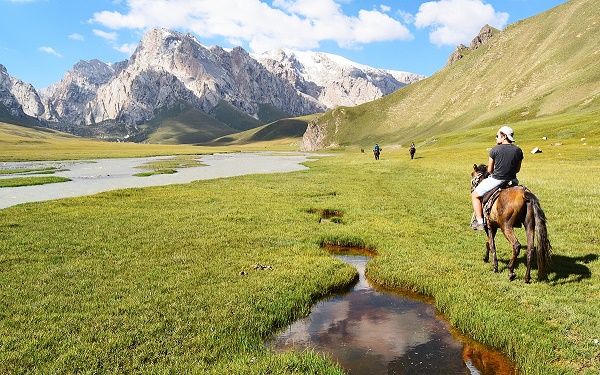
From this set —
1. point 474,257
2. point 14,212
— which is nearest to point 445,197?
point 474,257

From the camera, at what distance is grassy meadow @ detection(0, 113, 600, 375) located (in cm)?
837

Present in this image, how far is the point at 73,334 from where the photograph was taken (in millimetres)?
9055

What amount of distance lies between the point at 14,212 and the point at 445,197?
110 ft

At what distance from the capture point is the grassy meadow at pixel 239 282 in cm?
837

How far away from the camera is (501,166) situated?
1388 cm

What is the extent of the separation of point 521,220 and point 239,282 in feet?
33.8

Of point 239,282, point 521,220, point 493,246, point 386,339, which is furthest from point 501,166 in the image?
point 239,282

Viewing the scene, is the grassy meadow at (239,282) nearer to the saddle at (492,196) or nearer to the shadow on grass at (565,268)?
the shadow on grass at (565,268)

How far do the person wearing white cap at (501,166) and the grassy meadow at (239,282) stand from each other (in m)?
2.80

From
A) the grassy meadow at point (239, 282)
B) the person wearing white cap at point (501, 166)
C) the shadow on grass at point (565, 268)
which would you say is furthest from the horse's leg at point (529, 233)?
the person wearing white cap at point (501, 166)

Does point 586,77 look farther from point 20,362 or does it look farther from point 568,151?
point 20,362

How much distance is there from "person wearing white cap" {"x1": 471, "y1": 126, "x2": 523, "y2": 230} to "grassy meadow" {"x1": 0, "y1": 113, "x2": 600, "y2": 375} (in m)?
2.80

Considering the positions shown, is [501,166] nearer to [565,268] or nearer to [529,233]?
[529,233]

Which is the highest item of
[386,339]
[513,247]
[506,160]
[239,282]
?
[506,160]
